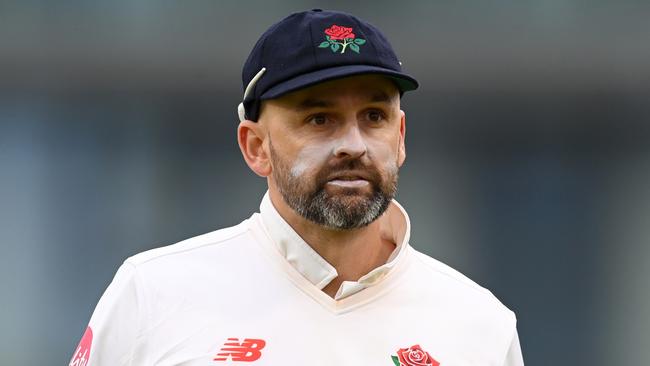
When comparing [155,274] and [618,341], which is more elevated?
[155,274]

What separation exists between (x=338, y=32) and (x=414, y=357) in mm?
534

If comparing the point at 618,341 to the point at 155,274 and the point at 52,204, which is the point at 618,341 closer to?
the point at 52,204

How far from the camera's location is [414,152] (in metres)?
3.46

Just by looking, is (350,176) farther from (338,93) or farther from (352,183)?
(338,93)

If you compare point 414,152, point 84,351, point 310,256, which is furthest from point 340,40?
point 414,152

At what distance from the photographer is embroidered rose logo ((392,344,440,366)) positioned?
1.58 metres

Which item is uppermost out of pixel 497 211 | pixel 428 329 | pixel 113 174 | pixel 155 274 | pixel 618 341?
pixel 155 274

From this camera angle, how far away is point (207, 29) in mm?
3445

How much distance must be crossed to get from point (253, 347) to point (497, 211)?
2.00 meters

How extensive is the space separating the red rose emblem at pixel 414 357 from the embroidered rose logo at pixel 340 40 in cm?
48

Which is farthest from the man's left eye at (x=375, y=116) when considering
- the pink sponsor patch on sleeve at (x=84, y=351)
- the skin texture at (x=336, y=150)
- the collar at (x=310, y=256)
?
the pink sponsor patch on sleeve at (x=84, y=351)

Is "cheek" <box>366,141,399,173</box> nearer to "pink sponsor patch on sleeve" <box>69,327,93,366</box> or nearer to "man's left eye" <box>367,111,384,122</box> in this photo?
"man's left eye" <box>367,111,384,122</box>

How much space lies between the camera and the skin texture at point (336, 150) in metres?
1.53

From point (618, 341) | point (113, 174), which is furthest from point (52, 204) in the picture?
point (618, 341)
